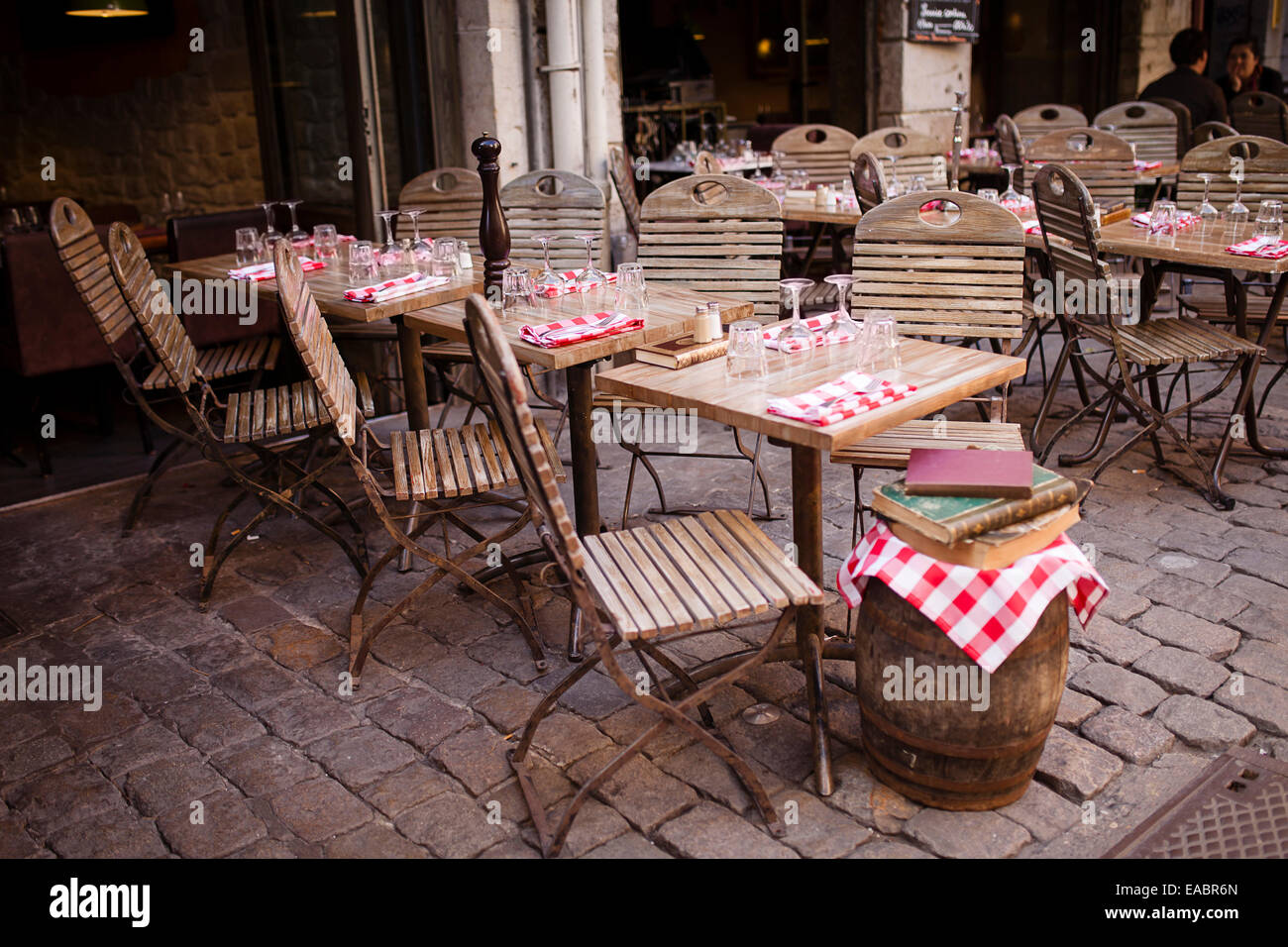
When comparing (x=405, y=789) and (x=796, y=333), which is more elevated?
(x=796, y=333)

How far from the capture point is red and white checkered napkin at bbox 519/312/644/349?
11.6ft

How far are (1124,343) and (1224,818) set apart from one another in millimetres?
2381

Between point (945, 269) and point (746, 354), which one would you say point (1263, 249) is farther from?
point (746, 354)

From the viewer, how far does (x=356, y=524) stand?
450 centimetres

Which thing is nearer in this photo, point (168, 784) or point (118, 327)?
point (168, 784)

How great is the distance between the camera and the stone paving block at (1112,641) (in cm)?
352

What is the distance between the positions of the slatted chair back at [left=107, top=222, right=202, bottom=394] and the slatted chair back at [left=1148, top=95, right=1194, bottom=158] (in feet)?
21.4

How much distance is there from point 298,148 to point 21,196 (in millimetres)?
5110

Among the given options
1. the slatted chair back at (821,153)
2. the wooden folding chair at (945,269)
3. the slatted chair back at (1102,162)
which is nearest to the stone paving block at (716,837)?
the wooden folding chair at (945,269)

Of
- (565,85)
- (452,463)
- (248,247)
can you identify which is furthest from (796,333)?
(565,85)

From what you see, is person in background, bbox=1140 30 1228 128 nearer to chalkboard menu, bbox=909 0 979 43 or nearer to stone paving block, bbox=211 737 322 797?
chalkboard menu, bbox=909 0 979 43

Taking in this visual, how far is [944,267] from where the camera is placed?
4039 millimetres

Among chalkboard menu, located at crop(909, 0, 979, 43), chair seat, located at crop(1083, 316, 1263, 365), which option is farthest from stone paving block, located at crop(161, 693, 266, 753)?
chalkboard menu, located at crop(909, 0, 979, 43)

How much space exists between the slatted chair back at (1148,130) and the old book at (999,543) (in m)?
5.99
